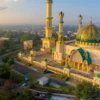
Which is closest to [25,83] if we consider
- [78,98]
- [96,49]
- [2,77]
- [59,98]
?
[2,77]

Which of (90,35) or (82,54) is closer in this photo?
(82,54)

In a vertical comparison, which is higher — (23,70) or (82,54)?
(82,54)

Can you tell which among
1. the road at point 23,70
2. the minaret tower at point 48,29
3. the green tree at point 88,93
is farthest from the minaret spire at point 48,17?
the green tree at point 88,93

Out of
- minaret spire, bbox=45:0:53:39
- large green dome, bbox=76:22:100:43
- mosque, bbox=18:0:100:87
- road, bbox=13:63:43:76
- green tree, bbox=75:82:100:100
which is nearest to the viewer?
green tree, bbox=75:82:100:100

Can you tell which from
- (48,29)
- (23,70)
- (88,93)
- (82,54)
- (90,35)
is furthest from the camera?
(48,29)

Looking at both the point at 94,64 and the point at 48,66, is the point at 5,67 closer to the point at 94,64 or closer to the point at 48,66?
the point at 48,66

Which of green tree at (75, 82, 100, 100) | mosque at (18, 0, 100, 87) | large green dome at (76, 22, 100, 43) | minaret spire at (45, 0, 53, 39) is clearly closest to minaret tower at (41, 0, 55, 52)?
minaret spire at (45, 0, 53, 39)

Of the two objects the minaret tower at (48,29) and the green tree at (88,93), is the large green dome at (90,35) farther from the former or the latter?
the green tree at (88,93)

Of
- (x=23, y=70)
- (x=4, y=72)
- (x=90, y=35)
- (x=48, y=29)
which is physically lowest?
(x=23, y=70)

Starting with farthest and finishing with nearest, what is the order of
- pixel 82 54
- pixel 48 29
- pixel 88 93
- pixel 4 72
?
pixel 48 29 < pixel 82 54 < pixel 4 72 < pixel 88 93

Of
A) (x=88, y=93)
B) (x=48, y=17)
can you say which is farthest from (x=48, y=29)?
(x=88, y=93)

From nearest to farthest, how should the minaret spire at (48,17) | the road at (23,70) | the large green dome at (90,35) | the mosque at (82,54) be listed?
the mosque at (82,54) < the road at (23,70) < the large green dome at (90,35) < the minaret spire at (48,17)

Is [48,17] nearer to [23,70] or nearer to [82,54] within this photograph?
[23,70]

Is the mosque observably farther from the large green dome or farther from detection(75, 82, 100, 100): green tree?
detection(75, 82, 100, 100): green tree
